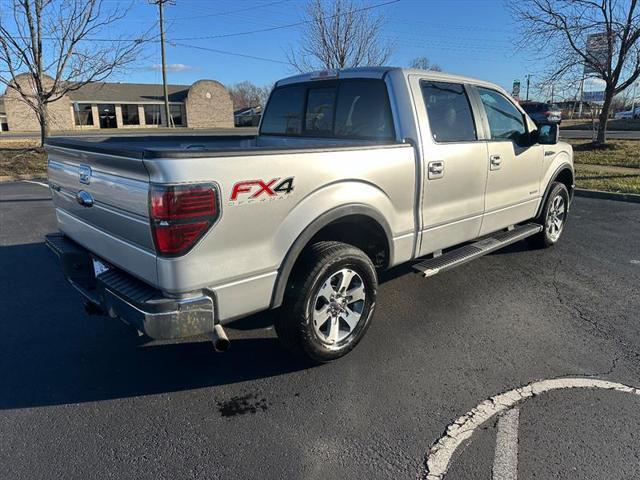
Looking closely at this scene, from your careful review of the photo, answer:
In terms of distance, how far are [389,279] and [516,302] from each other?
48.4 inches

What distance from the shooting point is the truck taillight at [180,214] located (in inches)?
90.8

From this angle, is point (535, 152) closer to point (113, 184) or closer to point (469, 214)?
point (469, 214)

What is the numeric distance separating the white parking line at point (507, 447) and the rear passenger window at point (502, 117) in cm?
272

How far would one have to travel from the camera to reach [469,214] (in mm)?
4281

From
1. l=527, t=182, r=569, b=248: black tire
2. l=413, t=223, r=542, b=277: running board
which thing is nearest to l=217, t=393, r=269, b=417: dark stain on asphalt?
l=413, t=223, r=542, b=277: running board

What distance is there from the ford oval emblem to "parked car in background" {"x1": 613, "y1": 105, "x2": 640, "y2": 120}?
53.6m

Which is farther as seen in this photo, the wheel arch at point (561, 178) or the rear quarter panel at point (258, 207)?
the wheel arch at point (561, 178)

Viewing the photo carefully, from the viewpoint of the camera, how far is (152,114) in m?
55.5

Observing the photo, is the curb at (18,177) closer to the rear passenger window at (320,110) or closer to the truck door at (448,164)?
the rear passenger window at (320,110)

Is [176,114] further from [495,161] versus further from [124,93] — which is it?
[495,161]

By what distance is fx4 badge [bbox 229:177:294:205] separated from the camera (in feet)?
8.18

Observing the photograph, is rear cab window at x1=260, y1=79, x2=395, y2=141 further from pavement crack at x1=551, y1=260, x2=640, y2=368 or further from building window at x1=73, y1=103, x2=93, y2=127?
building window at x1=73, y1=103, x2=93, y2=127

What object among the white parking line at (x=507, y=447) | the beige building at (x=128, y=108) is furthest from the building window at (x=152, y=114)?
the white parking line at (x=507, y=447)

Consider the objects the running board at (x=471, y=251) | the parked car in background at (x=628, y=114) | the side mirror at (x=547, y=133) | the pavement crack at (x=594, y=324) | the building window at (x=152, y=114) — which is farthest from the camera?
the building window at (x=152, y=114)
